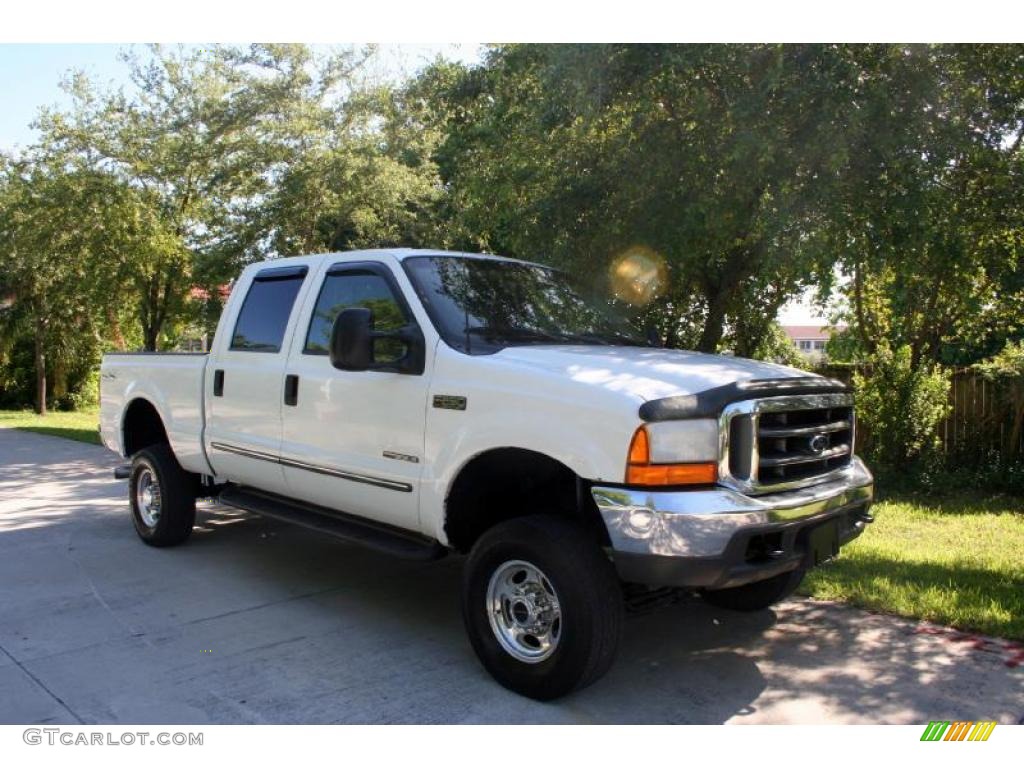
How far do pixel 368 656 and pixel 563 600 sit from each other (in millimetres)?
1361

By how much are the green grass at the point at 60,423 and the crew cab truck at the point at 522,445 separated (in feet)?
37.1

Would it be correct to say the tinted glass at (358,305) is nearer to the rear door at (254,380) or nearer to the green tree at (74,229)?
the rear door at (254,380)

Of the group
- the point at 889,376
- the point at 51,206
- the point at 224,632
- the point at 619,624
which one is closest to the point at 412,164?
the point at 51,206

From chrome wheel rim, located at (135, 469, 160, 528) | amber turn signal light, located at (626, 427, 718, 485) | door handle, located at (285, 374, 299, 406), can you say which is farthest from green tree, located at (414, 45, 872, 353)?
chrome wheel rim, located at (135, 469, 160, 528)

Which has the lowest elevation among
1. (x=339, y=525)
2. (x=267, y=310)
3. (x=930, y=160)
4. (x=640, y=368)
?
(x=339, y=525)

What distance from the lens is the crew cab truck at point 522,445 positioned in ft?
11.7

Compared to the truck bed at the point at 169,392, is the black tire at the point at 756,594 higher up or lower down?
lower down

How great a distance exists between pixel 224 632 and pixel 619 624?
2400 mm

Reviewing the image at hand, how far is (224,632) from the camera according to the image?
4824mm

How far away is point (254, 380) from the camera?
5551 mm

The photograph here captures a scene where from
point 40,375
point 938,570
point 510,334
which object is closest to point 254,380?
point 510,334

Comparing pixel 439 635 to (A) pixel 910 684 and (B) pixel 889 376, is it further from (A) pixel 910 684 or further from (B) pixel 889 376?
(B) pixel 889 376

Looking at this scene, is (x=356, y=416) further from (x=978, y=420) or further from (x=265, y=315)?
(x=978, y=420)
